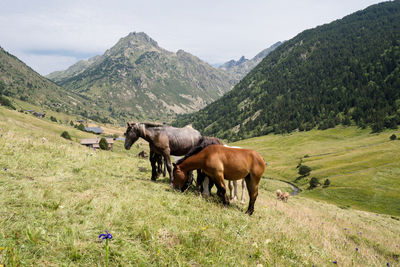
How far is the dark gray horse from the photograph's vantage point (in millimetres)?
12023

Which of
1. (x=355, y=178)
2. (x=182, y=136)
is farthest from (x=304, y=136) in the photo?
(x=182, y=136)

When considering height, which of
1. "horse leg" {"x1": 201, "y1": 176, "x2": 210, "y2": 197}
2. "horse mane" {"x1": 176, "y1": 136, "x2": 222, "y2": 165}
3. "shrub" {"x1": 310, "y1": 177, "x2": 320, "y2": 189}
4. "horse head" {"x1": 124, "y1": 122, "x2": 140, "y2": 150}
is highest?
"horse head" {"x1": 124, "y1": 122, "x2": 140, "y2": 150}

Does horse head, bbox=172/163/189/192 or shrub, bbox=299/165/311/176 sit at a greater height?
horse head, bbox=172/163/189/192

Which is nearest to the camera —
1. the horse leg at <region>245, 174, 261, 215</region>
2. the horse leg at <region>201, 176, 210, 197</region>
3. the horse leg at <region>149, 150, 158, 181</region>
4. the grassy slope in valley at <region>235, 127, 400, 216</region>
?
the horse leg at <region>245, 174, 261, 215</region>

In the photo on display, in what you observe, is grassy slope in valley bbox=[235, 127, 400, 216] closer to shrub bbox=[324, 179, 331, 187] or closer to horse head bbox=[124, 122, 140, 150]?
shrub bbox=[324, 179, 331, 187]

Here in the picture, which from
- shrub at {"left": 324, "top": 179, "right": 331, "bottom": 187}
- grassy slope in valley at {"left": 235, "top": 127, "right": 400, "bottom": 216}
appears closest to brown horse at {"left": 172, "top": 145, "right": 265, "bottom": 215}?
grassy slope in valley at {"left": 235, "top": 127, "right": 400, "bottom": 216}

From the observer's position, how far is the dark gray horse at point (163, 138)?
12023mm

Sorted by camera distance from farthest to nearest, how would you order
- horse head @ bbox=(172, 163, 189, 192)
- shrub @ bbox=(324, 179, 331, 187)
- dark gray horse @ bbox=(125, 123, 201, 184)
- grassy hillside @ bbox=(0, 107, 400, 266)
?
shrub @ bbox=(324, 179, 331, 187), dark gray horse @ bbox=(125, 123, 201, 184), horse head @ bbox=(172, 163, 189, 192), grassy hillside @ bbox=(0, 107, 400, 266)

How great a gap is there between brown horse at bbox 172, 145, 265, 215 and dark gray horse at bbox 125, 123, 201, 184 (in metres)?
2.55

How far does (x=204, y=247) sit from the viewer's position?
15.8ft

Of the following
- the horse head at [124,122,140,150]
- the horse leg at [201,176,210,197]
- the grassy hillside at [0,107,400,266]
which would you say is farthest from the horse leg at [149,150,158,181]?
the grassy hillside at [0,107,400,266]

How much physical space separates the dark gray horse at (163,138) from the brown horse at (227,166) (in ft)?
8.37

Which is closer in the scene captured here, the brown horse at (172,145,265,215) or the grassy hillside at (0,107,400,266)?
the grassy hillside at (0,107,400,266)

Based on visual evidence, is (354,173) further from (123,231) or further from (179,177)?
(123,231)
